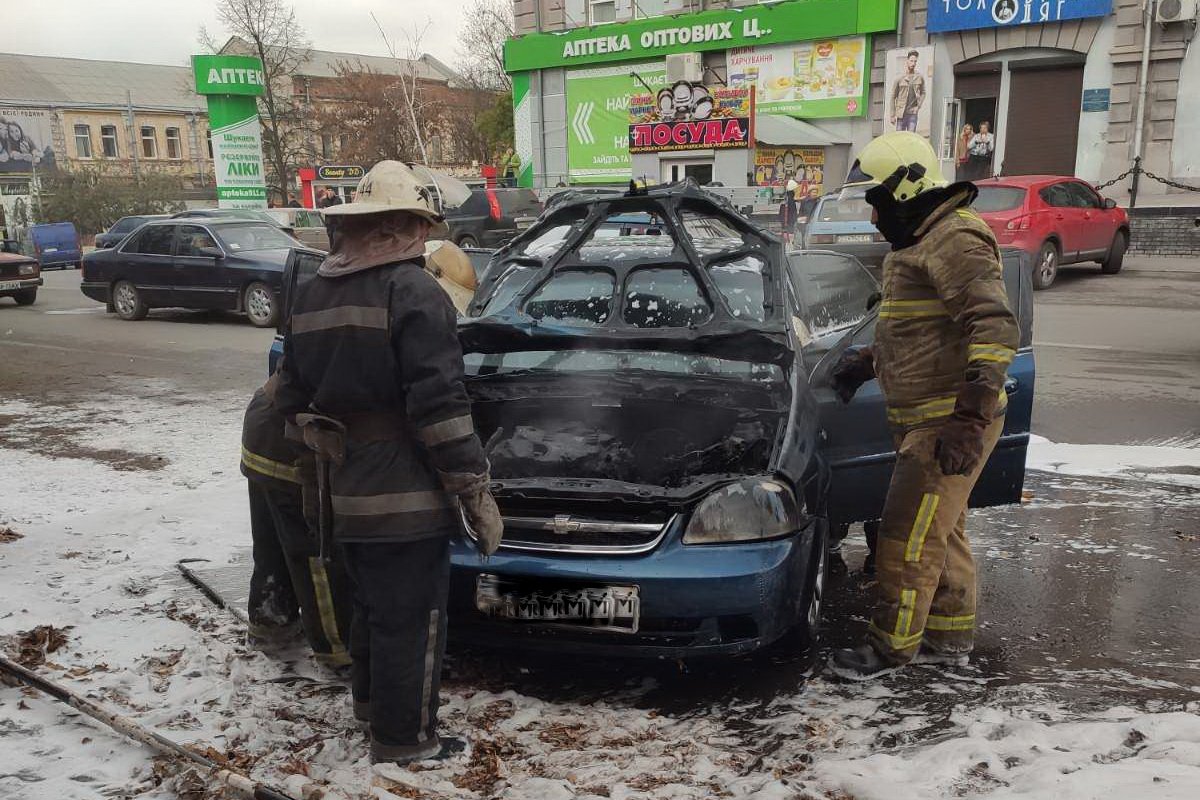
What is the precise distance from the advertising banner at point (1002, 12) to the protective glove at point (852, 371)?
22404 mm

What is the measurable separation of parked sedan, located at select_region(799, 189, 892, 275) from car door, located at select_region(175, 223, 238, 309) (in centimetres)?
828

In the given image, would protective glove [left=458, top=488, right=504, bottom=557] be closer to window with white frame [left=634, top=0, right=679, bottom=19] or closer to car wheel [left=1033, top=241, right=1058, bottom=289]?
car wheel [left=1033, top=241, right=1058, bottom=289]

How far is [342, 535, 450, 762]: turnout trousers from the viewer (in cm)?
283

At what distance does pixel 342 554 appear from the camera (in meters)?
3.04

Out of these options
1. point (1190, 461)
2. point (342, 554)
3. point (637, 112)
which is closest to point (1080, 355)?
point (1190, 461)

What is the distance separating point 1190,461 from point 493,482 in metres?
4.89

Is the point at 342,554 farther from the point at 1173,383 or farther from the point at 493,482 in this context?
the point at 1173,383

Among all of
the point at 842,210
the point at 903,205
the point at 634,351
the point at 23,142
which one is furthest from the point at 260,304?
the point at 23,142

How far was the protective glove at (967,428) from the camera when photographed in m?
3.12

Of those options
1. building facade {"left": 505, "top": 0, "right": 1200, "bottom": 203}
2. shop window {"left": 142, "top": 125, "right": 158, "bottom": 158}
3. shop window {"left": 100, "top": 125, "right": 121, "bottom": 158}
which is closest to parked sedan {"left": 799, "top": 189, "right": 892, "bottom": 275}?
building facade {"left": 505, "top": 0, "right": 1200, "bottom": 203}

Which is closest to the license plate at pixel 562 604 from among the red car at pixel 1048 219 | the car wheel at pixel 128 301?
the red car at pixel 1048 219

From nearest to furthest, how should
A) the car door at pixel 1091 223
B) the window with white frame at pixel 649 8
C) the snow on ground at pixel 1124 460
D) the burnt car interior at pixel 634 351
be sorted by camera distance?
the burnt car interior at pixel 634 351, the snow on ground at pixel 1124 460, the car door at pixel 1091 223, the window with white frame at pixel 649 8

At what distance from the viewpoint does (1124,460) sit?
244 inches

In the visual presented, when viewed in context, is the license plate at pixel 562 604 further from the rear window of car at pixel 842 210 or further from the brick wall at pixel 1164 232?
the brick wall at pixel 1164 232
